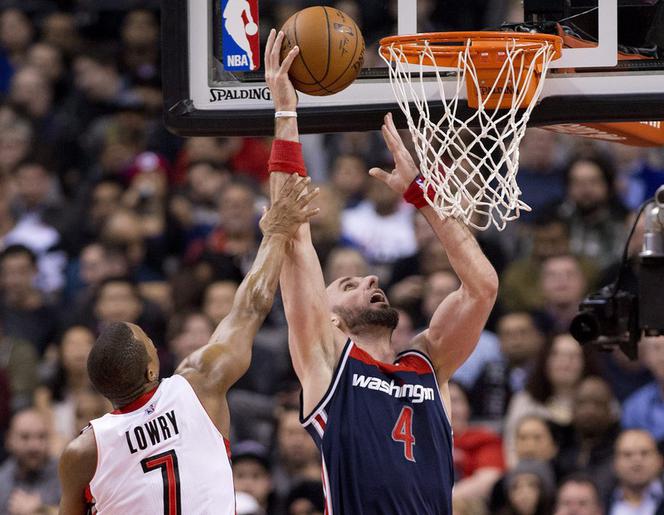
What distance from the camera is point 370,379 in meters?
4.82

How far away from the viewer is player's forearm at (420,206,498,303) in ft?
16.4

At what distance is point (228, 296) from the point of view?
8383 mm

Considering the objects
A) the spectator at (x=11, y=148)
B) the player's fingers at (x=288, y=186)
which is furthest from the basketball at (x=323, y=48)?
the spectator at (x=11, y=148)

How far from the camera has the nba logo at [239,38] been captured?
5.14m

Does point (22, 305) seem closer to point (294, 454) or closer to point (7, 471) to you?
point (7, 471)

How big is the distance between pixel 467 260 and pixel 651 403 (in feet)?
8.75

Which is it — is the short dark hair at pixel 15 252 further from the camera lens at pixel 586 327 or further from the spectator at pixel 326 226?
the camera lens at pixel 586 327

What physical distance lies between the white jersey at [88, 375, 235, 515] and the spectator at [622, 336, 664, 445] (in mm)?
3423

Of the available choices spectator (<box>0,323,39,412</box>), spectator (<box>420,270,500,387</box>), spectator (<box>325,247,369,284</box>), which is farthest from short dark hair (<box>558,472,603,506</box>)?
spectator (<box>0,323,39,412</box>)

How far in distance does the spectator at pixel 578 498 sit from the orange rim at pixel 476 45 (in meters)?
2.63

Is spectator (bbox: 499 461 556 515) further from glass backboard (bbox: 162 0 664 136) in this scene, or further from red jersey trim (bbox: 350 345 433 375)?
glass backboard (bbox: 162 0 664 136)

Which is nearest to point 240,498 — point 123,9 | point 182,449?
point 182,449

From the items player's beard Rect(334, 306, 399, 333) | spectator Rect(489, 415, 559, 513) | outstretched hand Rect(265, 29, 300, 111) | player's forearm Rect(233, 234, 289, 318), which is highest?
outstretched hand Rect(265, 29, 300, 111)

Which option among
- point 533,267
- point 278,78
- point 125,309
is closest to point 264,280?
point 278,78
